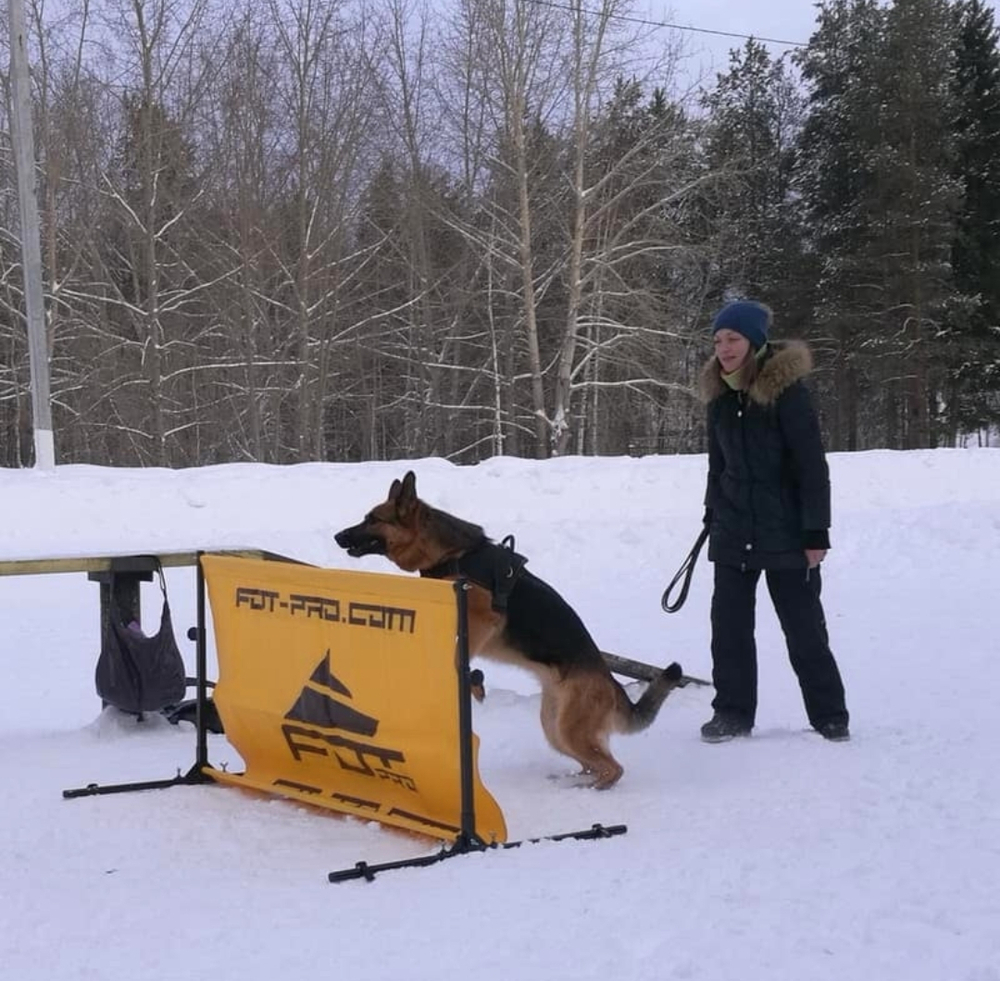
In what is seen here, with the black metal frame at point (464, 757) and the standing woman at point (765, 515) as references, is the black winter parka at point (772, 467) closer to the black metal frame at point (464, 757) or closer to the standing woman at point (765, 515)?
the standing woman at point (765, 515)

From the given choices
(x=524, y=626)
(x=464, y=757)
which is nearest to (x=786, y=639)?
(x=524, y=626)

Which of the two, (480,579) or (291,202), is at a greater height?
(291,202)

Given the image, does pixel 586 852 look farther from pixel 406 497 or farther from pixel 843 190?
pixel 843 190

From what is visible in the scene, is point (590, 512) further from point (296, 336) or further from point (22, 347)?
point (22, 347)

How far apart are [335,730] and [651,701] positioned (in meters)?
1.41

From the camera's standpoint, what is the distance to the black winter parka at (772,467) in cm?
474

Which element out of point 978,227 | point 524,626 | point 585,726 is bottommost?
point 585,726

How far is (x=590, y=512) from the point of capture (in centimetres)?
1180

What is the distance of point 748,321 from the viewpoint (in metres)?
4.83

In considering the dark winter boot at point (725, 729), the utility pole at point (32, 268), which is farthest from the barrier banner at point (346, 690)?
the utility pole at point (32, 268)

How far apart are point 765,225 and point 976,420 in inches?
360

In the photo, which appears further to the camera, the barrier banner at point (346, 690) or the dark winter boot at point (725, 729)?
the dark winter boot at point (725, 729)

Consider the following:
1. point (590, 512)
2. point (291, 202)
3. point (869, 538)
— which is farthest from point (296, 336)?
point (869, 538)

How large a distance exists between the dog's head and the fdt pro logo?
690 mm
